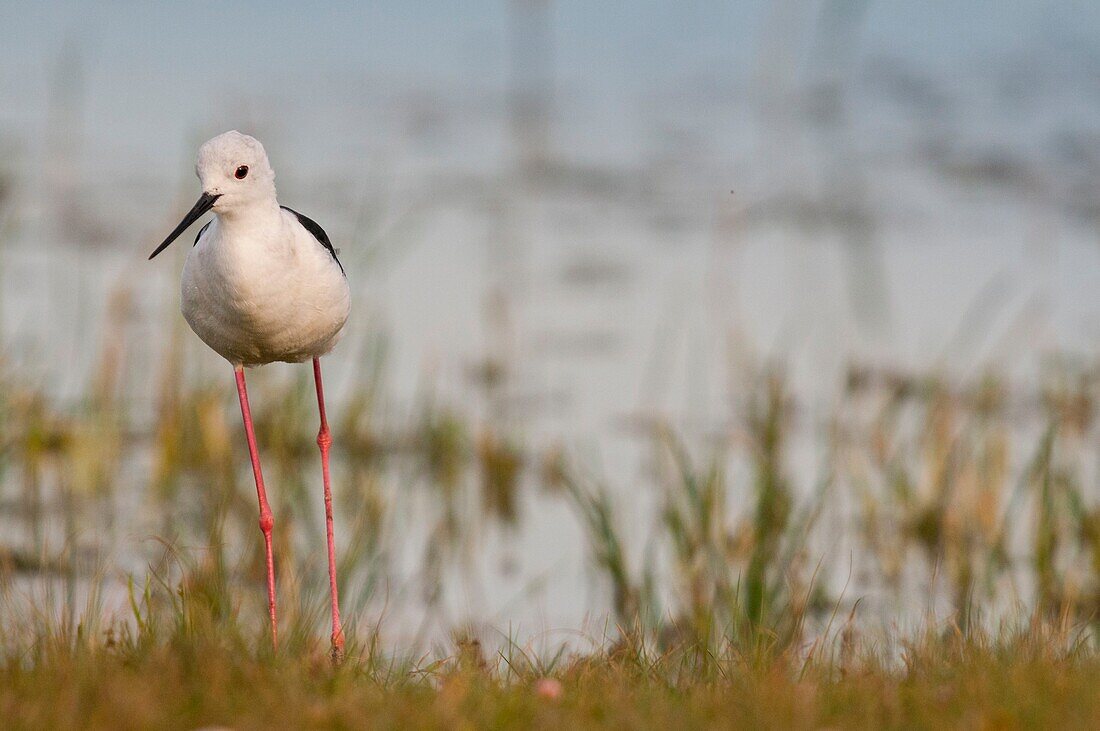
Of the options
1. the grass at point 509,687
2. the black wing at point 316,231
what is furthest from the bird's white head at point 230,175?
the grass at point 509,687

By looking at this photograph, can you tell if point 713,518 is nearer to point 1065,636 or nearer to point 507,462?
point 1065,636

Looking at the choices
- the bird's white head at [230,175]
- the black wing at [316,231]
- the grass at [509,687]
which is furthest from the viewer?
the black wing at [316,231]

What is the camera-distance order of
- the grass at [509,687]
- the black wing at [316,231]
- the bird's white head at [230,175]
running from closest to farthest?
the grass at [509,687]
the bird's white head at [230,175]
the black wing at [316,231]

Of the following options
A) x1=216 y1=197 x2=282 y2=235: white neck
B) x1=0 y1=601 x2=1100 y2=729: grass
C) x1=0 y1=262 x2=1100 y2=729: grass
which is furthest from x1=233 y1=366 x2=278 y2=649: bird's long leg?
x1=0 y1=601 x2=1100 y2=729: grass

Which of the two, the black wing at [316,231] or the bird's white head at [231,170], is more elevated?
the bird's white head at [231,170]

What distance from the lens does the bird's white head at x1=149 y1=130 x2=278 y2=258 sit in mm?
4121

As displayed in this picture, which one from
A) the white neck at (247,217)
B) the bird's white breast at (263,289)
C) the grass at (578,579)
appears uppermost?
the white neck at (247,217)

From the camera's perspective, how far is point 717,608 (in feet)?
19.3

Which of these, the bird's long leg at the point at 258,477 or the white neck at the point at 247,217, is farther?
the bird's long leg at the point at 258,477

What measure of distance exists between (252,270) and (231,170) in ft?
1.03

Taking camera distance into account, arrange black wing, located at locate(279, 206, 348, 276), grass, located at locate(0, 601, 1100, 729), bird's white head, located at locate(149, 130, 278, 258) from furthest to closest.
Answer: black wing, located at locate(279, 206, 348, 276) < bird's white head, located at locate(149, 130, 278, 258) < grass, located at locate(0, 601, 1100, 729)

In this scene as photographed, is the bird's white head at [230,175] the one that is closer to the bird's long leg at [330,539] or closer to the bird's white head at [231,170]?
the bird's white head at [231,170]

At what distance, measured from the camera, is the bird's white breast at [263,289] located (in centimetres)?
416

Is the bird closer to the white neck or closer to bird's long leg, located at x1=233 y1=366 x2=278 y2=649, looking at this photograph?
the white neck
